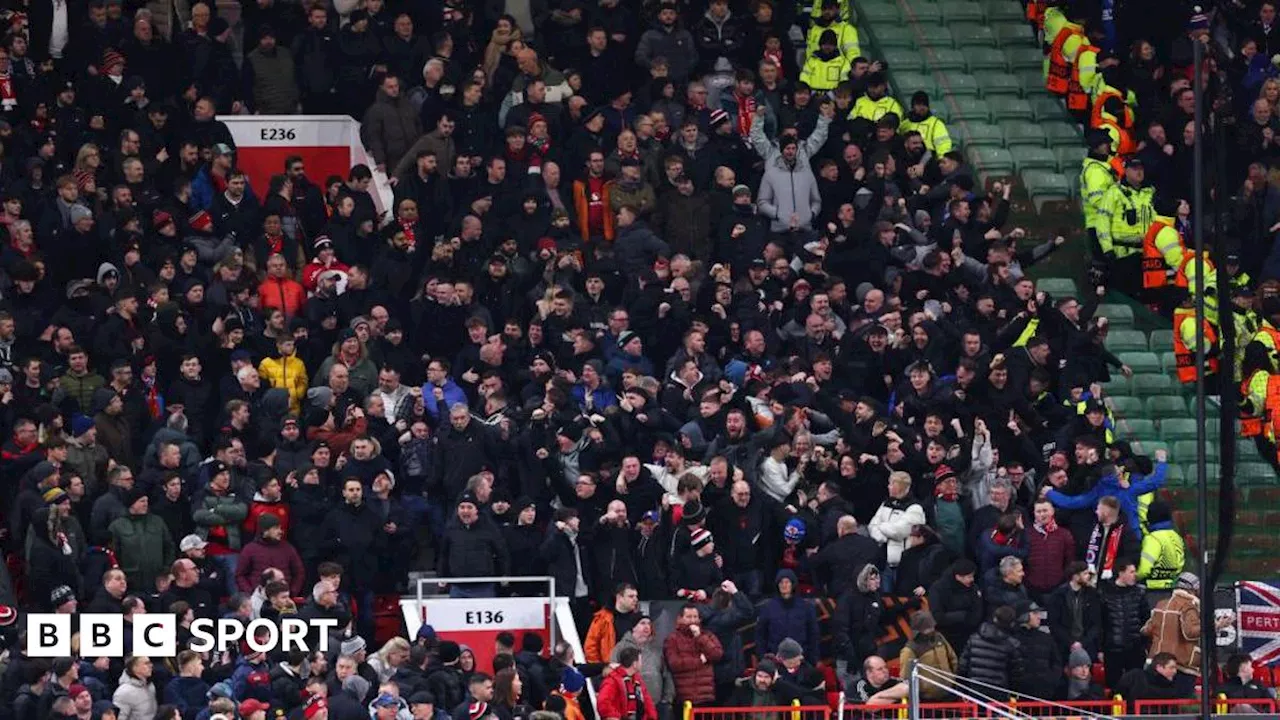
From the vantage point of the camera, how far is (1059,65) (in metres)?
30.5

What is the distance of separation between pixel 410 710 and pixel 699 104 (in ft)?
32.0

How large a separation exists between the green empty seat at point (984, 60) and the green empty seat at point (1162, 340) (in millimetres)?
4478

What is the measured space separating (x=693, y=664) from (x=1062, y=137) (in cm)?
1099

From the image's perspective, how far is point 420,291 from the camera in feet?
83.1

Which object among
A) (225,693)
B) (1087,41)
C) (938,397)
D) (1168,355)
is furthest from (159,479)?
(1087,41)

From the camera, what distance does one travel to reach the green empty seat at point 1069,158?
29.9m

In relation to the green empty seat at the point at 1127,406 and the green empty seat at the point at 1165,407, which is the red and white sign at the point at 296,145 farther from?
the green empty seat at the point at 1165,407

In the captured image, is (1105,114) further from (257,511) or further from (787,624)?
(257,511)

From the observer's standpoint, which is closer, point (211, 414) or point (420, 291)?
point (211, 414)

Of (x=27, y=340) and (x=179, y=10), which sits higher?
(x=179, y=10)

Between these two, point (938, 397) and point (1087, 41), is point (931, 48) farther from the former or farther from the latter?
point (938, 397)

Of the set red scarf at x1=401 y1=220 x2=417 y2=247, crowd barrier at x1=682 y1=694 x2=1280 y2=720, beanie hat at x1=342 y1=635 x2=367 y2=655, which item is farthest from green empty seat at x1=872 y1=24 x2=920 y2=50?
beanie hat at x1=342 y1=635 x2=367 y2=655

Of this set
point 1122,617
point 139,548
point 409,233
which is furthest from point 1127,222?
point 139,548

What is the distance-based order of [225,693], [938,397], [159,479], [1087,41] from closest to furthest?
[225,693], [159,479], [938,397], [1087,41]
